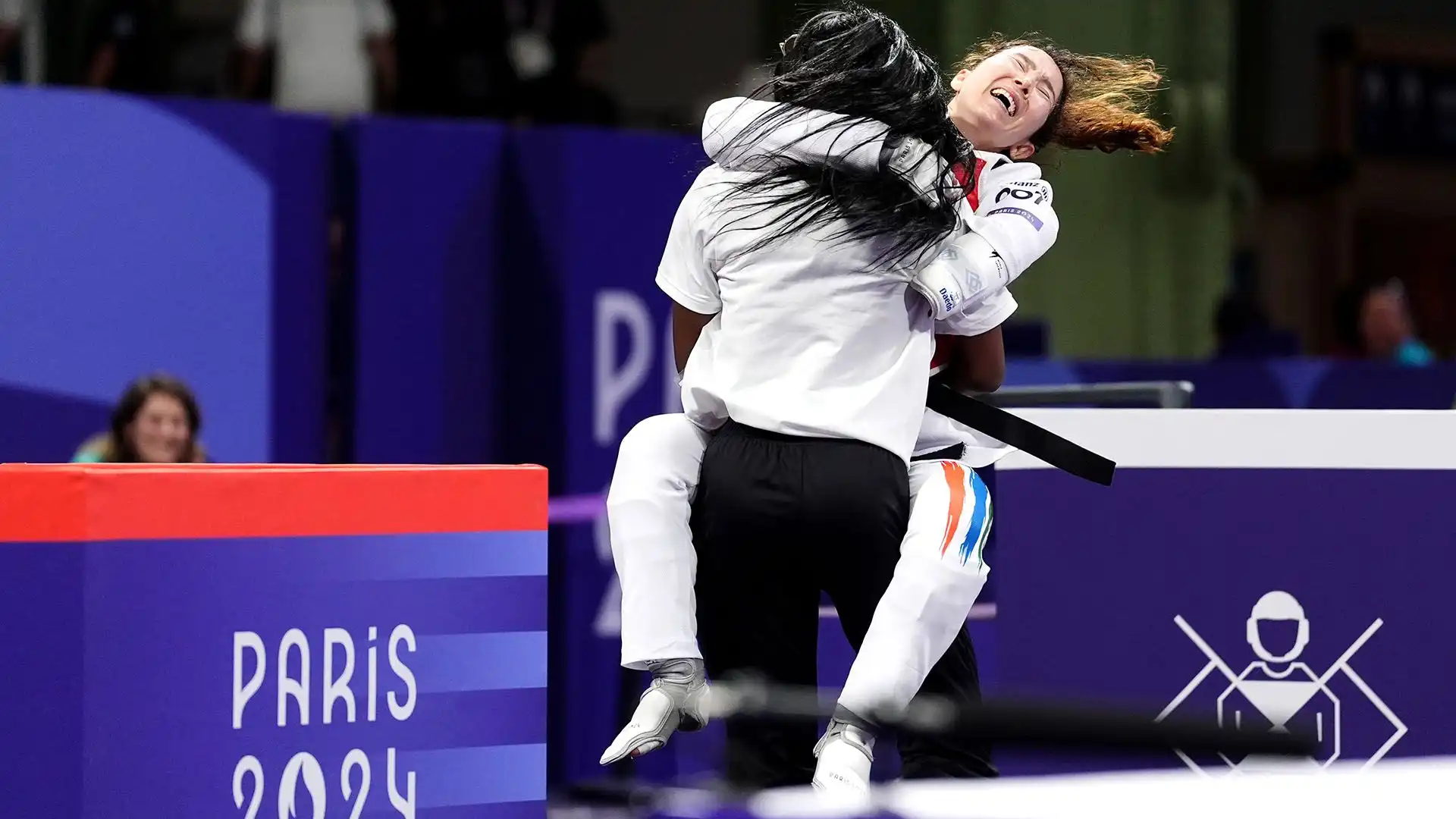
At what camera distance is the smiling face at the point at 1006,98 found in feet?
9.20

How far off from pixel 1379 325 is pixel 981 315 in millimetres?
6889

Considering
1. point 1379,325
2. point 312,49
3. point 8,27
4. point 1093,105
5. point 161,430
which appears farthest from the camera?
point 1379,325

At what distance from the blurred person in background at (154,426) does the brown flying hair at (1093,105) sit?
3.58 m

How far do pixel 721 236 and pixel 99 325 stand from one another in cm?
434

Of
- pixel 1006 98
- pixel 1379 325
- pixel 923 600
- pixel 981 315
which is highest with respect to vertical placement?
pixel 1379 325

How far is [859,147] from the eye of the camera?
260 centimetres

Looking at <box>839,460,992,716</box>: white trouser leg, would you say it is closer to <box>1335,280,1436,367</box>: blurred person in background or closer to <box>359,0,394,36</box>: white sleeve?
<box>359,0,394,36</box>: white sleeve

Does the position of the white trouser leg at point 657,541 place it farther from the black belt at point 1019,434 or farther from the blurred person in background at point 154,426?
the blurred person in background at point 154,426

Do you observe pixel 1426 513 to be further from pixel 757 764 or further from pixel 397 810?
pixel 397 810

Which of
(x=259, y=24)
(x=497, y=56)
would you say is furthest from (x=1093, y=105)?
(x=497, y=56)

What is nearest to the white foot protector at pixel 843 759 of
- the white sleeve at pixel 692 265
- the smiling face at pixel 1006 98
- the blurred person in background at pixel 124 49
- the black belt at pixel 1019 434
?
the black belt at pixel 1019 434

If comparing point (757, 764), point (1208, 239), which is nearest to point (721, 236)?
point (757, 764)

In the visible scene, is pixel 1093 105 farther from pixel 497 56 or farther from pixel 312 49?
pixel 497 56

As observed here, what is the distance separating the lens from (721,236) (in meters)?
2.63
